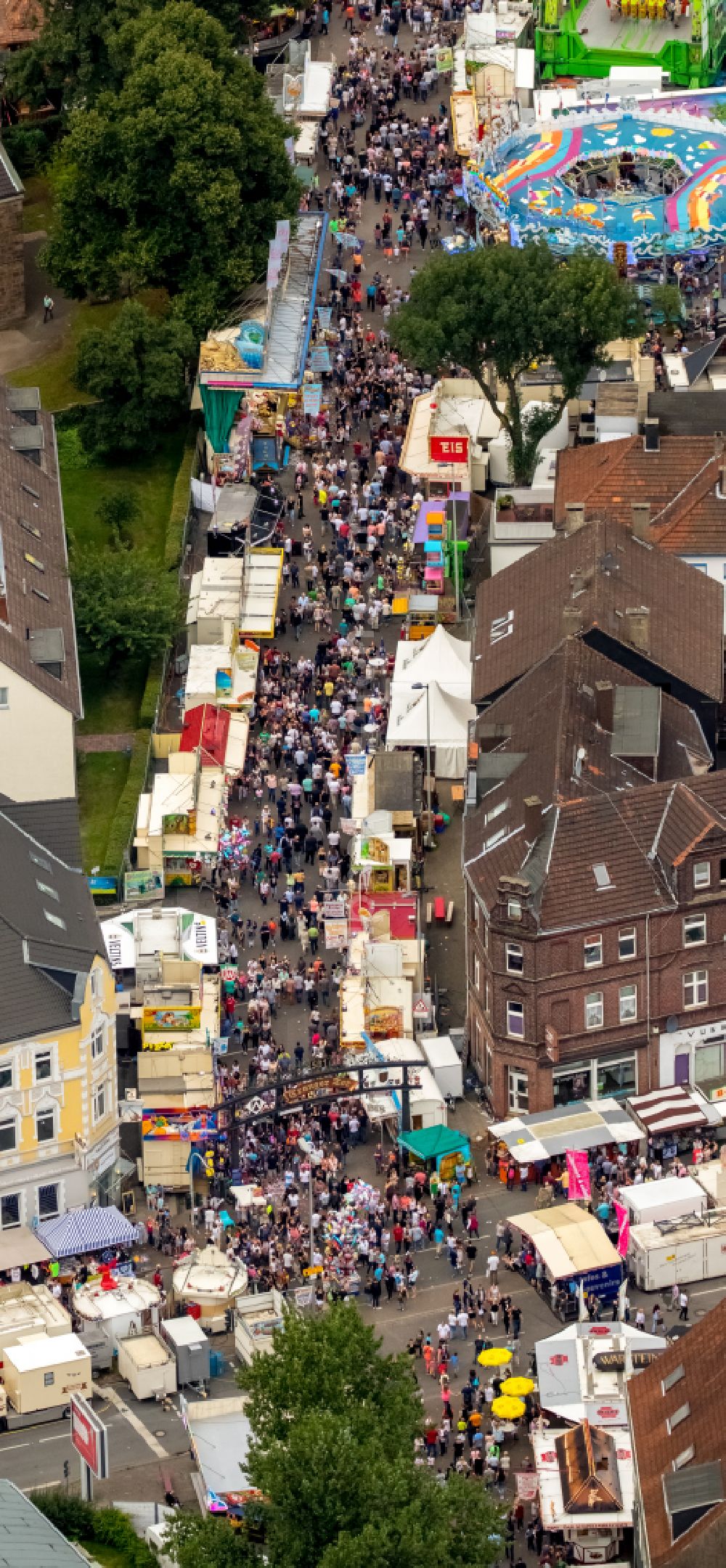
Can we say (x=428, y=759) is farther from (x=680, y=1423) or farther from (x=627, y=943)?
(x=680, y=1423)

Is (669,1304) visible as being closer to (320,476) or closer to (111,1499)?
(111,1499)

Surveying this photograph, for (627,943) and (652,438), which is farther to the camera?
(652,438)

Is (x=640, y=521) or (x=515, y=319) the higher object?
(x=515, y=319)

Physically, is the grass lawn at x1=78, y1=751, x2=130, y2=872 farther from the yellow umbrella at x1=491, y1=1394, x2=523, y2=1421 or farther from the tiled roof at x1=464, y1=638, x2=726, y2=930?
the yellow umbrella at x1=491, y1=1394, x2=523, y2=1421

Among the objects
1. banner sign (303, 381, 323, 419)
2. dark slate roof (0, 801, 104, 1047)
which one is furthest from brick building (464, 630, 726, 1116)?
banner sign (303, 381, 323, 419)

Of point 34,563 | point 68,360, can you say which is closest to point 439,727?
point 34,563

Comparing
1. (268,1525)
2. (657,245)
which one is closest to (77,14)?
(657,245)

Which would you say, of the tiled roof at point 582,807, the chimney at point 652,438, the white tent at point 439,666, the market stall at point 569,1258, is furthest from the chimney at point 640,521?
the market stall at point 569,1258

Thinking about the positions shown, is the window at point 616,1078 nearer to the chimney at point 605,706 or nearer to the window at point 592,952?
the window at point 592,952
